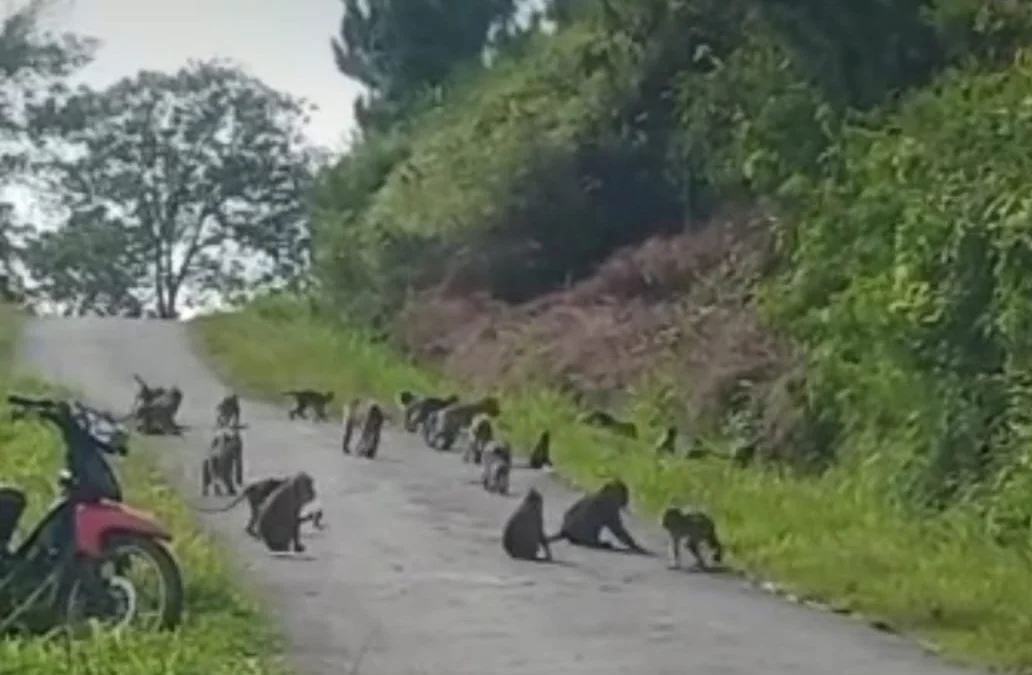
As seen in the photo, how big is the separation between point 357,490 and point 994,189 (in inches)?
225

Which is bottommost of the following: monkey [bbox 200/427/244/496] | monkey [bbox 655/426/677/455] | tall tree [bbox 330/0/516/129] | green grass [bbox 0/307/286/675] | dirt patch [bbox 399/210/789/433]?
green grass [bbox 0/307/286/675]

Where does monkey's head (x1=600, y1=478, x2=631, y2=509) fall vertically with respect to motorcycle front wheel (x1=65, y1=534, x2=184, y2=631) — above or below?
above

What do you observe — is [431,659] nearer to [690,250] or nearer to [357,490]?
[357,490]

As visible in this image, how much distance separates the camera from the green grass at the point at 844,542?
13516 millimetres

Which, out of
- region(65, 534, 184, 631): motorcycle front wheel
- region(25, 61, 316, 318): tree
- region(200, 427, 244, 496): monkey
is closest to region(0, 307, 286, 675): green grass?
region(65, 534, 184, 631): motorcycle front wheel

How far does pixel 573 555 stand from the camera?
54.7 ft

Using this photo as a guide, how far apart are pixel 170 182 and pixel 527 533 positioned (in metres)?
50.3

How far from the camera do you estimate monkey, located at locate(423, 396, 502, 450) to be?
81.3 feet

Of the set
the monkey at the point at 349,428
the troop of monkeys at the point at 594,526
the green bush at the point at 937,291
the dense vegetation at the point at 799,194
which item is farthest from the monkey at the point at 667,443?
the troop of monkeys at the point at 594,526

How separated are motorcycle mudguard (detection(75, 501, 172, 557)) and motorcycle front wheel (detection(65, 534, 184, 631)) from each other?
1.5 inches

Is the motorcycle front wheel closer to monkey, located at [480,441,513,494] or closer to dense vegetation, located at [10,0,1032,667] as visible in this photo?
dense vegetation, located at [10,0,1032,667]

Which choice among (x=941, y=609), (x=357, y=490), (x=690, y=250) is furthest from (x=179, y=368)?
(x=941, y=609)

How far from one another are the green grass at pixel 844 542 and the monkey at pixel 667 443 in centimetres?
25

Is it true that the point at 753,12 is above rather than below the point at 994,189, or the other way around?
above
